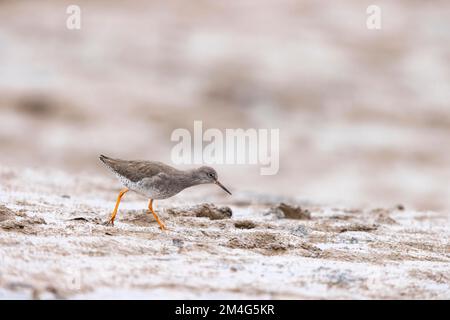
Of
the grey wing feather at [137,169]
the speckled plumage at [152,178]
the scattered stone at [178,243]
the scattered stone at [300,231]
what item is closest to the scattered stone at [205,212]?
the speckled plumage at [152,178]

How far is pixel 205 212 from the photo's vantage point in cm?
770

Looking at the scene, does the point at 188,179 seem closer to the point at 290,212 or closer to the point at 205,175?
the point at 205,175

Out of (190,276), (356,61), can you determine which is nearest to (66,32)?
(356,61)

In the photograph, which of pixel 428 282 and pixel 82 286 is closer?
pixel 82 286

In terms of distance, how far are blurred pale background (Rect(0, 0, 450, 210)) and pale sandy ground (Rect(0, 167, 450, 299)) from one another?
8609 mm

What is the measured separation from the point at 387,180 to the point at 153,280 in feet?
44.2

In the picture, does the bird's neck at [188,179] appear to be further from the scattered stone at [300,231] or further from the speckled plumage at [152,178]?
the scattered stone at [300,231]

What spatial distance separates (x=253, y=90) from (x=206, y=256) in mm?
16659

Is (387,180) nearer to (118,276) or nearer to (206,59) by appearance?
(206,59)

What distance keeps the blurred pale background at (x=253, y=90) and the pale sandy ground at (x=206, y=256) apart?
861 centimetres

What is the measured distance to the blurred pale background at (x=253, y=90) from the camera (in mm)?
18109

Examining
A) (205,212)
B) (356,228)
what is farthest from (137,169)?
(356,228)
